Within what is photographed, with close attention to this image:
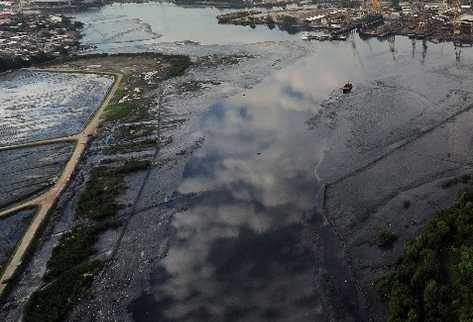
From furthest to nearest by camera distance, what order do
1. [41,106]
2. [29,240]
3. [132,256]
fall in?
[41,106]
[29,240]
[132,256]

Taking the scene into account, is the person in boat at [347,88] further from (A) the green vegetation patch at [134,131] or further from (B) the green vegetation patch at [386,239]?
(B) the green vegetation patch at [386,239]

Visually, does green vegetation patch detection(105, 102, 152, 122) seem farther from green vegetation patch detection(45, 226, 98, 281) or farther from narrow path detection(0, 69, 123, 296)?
green vegetation patch detection(45, 226, 98, 281)

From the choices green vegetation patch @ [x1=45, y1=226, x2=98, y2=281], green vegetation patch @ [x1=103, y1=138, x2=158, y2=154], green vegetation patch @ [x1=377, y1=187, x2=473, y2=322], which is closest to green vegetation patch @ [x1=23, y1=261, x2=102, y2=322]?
green vegetation patch @ [x1=45, y1=226, x2=98, y2=281]

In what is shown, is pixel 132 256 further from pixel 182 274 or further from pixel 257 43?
pixel 257 43

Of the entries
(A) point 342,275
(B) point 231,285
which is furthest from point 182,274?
(A) point 342,275

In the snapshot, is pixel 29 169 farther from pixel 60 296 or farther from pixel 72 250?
pixel 60 296

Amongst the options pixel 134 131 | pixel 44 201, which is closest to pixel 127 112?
pixel 134 131
